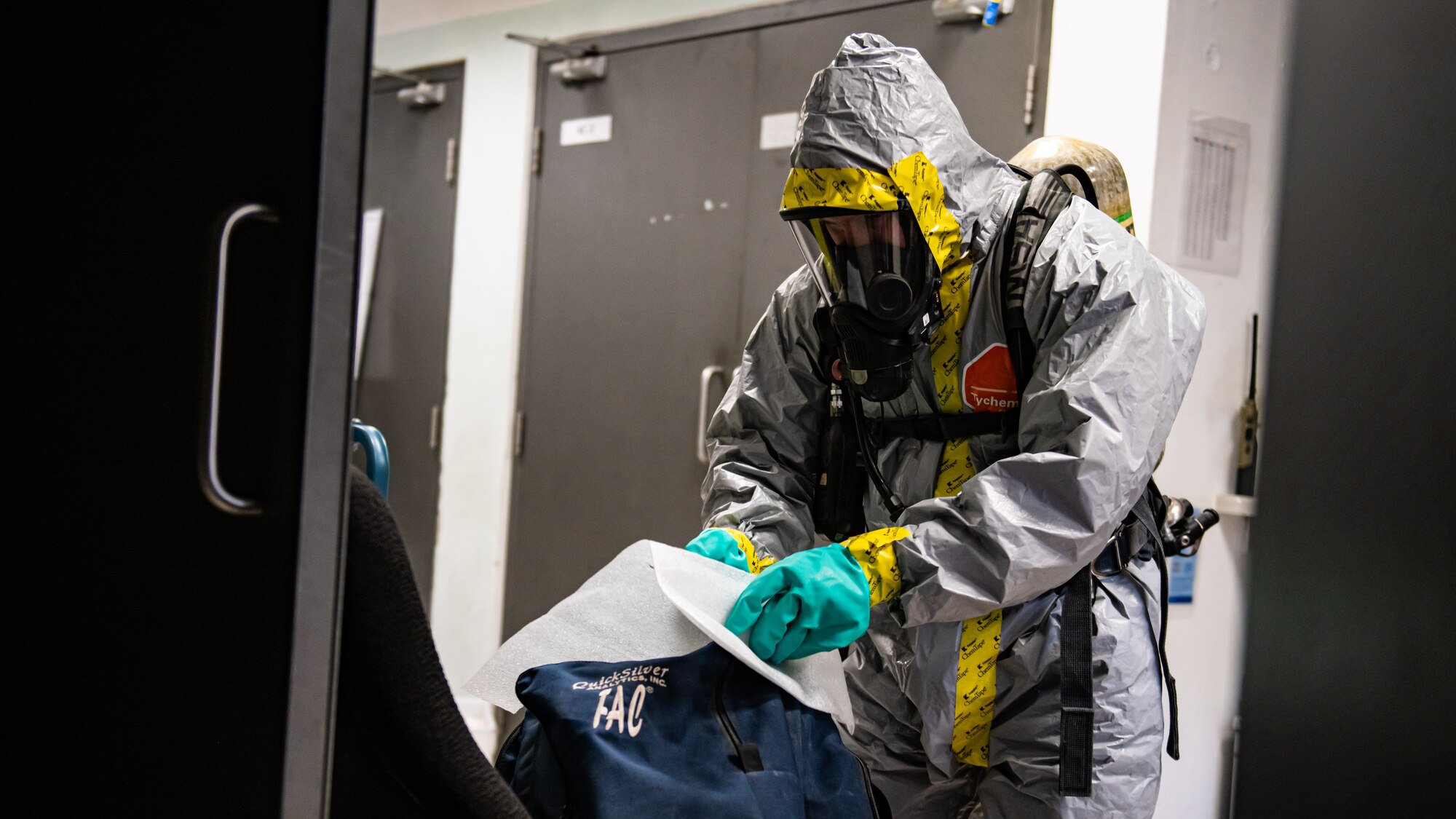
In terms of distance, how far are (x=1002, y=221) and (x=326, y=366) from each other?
3.27 ft

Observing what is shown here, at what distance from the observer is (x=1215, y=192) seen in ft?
7.16

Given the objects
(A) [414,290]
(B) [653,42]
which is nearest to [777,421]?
(B) [653,42]

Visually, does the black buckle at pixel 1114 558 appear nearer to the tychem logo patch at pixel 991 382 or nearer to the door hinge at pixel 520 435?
the tychem logo patch at pixel 991 382

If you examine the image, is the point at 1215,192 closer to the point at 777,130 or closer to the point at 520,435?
the point at 777,130

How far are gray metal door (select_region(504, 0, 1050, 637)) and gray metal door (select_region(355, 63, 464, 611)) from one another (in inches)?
14.7

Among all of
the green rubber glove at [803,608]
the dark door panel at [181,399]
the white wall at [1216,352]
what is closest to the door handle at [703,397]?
the white wall at [1216,352]

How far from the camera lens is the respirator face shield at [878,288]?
1371 millimetres

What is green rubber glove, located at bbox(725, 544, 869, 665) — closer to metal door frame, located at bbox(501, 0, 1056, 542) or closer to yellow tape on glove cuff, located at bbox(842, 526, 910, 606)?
yellow tape on glove cuff, located at bbox(842, 526, 910, 606)

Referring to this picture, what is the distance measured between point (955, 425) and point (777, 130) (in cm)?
143

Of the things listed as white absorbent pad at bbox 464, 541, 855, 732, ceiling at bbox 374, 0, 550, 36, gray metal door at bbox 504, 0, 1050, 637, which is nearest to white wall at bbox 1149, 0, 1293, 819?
gray metal door at bbox 504, 0, 1050, 637

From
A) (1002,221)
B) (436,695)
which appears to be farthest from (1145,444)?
(436,695)

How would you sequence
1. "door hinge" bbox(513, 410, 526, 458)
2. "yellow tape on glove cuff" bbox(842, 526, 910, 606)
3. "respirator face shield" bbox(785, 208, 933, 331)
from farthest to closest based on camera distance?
"door hinge" bbox(513, 410, 526, 458) → "respirator face shield" bbox(785, 208, 933, 331) → "yellow tape on glove cuff" bbox(842, 526, 910, 606)

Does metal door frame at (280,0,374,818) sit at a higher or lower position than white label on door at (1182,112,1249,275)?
lower

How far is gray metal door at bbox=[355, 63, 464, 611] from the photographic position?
11.5 ft
